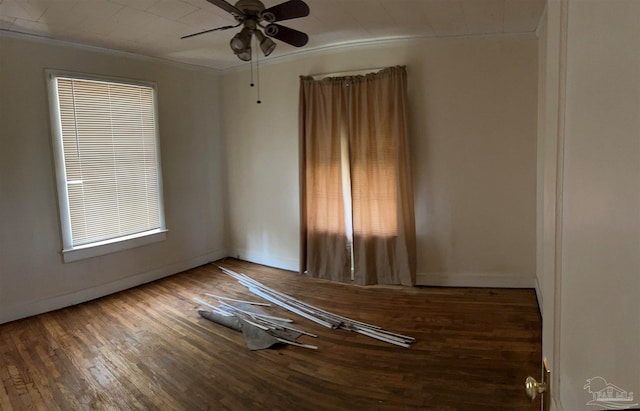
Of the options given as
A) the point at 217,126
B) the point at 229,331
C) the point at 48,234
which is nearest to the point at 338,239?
the point at 229,331

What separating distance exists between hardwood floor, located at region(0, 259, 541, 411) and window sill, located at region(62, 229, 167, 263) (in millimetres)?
523

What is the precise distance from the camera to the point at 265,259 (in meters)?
5.32

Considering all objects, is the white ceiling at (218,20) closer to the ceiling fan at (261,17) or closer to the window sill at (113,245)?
the ceiling fan at (261,17)

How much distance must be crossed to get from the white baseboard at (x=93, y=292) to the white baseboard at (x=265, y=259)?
39cm

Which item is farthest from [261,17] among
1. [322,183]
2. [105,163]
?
[105,163]

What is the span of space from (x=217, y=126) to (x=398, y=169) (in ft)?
9.13

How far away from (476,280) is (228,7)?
3538 millimetres

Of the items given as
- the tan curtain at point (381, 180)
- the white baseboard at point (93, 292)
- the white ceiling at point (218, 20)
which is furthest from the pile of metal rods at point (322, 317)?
the white ceiling at point (218, 20)

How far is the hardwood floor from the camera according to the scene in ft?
7.85

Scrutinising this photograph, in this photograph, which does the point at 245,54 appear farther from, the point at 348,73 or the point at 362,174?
the point at 362,174

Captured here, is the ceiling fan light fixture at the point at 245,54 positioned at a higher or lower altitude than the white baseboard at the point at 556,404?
higher

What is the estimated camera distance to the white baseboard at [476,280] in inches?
159

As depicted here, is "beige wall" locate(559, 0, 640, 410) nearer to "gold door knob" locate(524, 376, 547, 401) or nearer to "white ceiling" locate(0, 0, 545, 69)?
"gold door knob" locate(524, 376, 547, 401)

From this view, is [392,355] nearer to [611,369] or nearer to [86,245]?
[611,369]
